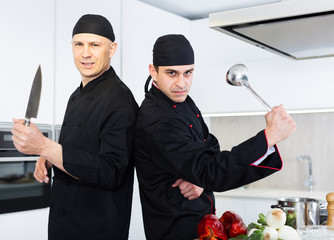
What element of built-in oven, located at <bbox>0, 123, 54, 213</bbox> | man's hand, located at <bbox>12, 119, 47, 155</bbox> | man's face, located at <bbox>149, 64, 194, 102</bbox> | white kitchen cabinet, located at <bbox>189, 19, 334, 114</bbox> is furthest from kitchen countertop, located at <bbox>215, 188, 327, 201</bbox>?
man's hand, located at <bbox>12, 119, 47, 155</bbox>

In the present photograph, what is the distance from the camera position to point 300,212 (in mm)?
1671

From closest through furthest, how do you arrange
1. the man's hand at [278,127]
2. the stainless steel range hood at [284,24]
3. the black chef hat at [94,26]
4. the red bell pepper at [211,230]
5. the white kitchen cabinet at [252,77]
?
1. the red bell pepper at [211,230]
2. the man's hand at [278,127]
3. the stainless steel range hood at [284,24]
4. the black chef hat at [94,26]
5. the white kitchen cabinet at [252,77]

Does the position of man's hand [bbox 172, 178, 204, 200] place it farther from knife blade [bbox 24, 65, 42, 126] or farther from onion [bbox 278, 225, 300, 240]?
knife blade [bbox 24, 65, 42, 126]

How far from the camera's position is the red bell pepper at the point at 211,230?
1448mm

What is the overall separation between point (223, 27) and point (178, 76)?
0.91 feet

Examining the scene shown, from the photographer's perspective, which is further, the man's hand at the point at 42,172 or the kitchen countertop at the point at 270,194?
the kitchen countertop at the point at 270,194

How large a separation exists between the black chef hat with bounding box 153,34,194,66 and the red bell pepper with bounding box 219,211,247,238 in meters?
0.59

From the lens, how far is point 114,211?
68.9 inches

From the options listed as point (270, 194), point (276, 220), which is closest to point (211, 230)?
point (276, 220)

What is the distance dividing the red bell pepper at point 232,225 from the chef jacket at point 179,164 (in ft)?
0.41

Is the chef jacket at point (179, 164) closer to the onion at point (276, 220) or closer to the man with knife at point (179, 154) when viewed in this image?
the man with knife at point (179, 154)

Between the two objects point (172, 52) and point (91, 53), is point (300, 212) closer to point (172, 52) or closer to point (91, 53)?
point (172, 52)

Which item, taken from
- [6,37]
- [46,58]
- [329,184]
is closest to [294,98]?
[329,184]

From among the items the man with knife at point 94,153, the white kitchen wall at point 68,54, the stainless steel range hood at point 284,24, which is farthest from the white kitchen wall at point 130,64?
the stainless steel range hood at point 284,24
